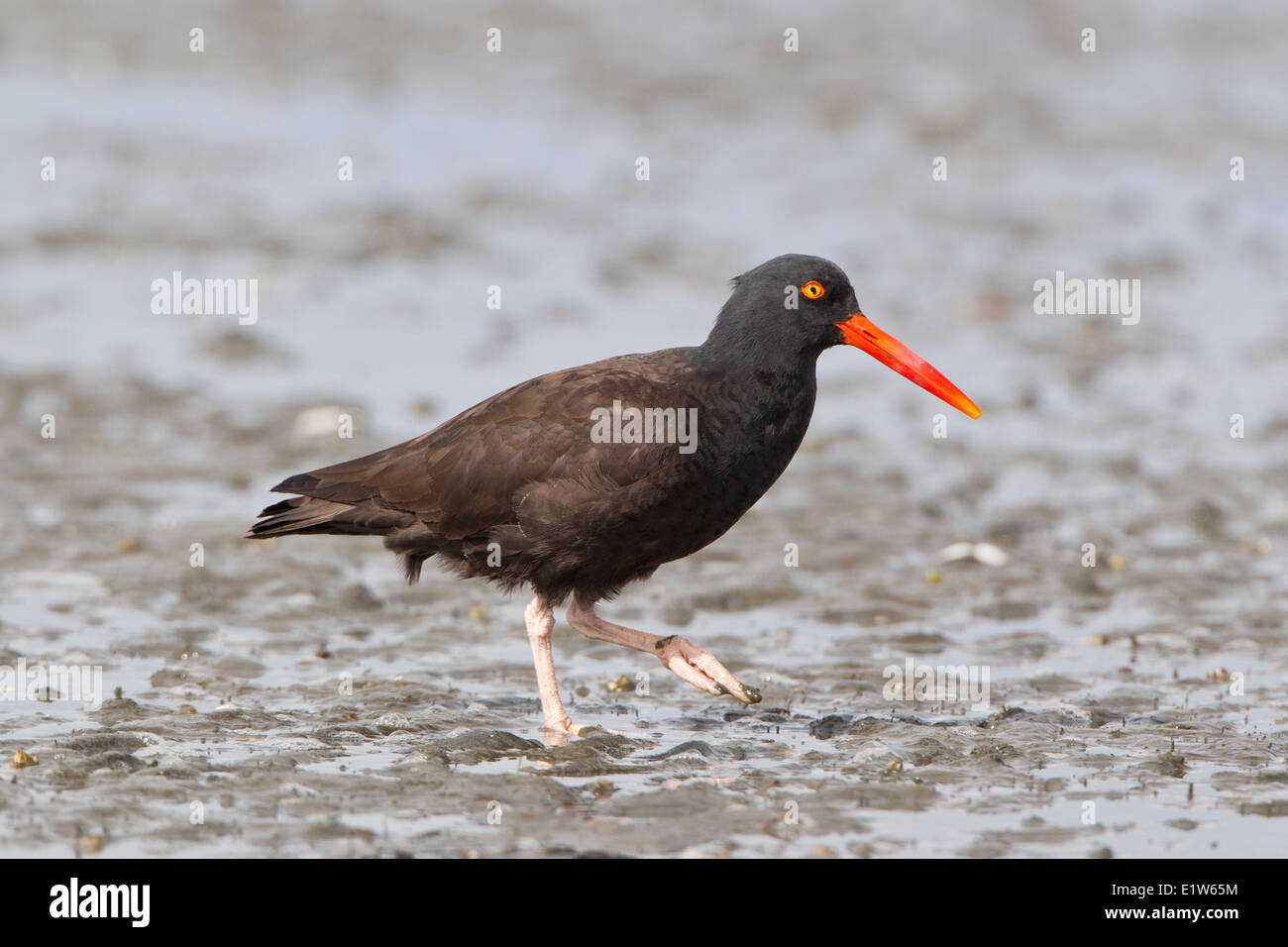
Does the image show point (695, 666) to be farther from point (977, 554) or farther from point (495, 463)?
point (977, 554)

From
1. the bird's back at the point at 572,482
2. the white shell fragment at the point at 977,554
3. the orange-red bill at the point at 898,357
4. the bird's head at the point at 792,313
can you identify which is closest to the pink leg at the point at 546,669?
the bird's back at the point at 572,482

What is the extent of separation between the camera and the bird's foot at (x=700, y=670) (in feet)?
20.6

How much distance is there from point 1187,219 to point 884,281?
10.5ft

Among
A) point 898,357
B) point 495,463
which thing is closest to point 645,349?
point 898,357

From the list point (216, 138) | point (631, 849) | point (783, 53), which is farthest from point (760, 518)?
point (783, 53)

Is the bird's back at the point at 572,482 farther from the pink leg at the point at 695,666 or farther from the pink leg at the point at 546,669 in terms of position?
the pink leg at the point at 695,666

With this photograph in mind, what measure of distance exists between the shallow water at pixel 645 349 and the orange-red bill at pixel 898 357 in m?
1.10

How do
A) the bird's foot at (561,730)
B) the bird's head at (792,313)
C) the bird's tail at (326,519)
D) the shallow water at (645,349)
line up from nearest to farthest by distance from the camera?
1. the shallow water at (645,349)
2. the bird's foot at (561,730)
3. the bird's head at (792,313)
4. the bird's tail at (326,519)

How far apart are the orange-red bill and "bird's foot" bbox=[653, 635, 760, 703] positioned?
1.29m

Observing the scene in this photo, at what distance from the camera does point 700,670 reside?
6.34 meters

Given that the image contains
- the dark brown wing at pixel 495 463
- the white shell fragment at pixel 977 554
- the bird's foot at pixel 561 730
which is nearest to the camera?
the bird's foot at pixel 561 730

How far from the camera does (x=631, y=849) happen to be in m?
4.98

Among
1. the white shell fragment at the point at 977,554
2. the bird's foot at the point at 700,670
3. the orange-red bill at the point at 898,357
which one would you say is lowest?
the bird's foot at the point at 700,670
